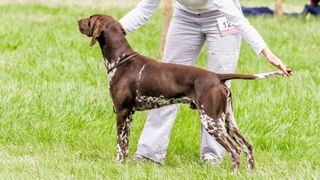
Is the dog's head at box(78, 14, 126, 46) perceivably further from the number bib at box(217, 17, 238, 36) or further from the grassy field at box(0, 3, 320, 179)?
the grassy field at box(0, 3, 320, 179)

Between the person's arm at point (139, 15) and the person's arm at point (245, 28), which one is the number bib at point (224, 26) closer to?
the person's arm at point (245, 28)

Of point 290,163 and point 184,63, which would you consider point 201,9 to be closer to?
point 184,63

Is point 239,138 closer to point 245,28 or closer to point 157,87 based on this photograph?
point 157,87

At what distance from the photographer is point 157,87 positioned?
21.7ft

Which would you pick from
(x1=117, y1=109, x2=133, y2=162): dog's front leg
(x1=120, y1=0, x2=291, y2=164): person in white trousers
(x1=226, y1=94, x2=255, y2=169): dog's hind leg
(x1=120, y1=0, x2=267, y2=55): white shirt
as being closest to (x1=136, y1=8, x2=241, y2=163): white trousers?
(x1=120, y1=0, x2=291, y2=164): person in white trousers

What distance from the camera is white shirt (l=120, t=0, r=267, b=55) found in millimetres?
6523

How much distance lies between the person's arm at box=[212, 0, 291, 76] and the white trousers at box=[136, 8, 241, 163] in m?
0.32

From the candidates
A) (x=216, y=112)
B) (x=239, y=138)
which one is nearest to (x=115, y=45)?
(x=216, y=112)

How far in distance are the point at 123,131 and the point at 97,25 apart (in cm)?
96

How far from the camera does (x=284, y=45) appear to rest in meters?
14.2

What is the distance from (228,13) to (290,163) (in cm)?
150

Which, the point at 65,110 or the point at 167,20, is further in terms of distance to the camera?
the point at 167,20

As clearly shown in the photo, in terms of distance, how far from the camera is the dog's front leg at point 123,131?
6812mm

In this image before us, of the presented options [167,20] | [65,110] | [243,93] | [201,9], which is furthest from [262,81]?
[201,9]
